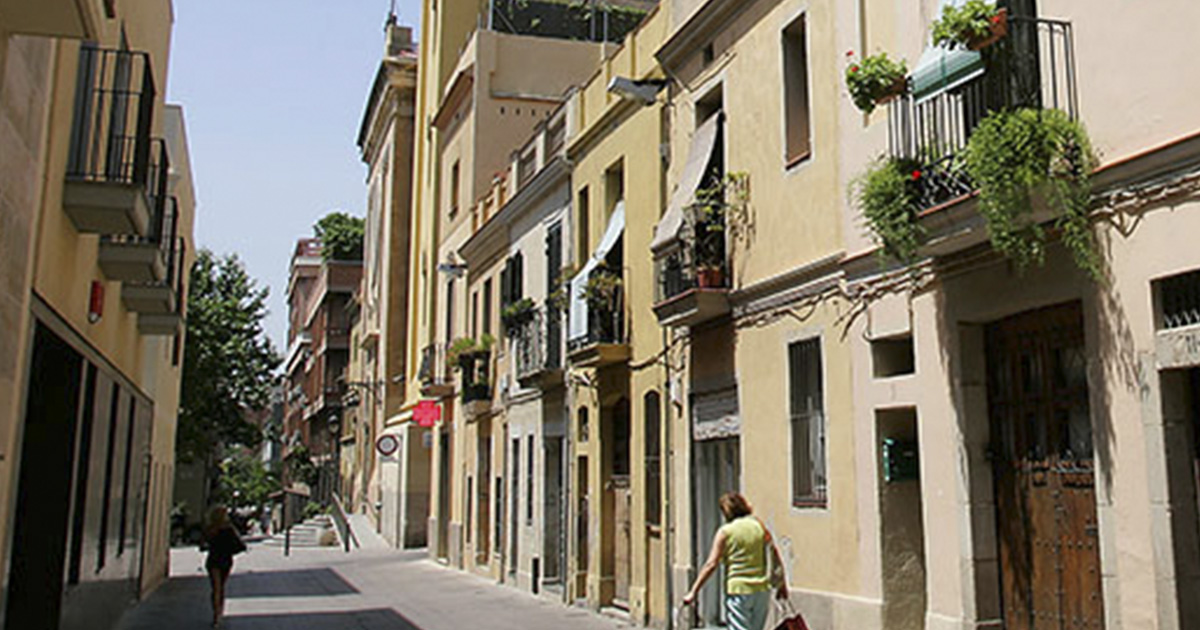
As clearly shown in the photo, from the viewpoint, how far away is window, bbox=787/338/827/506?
11570 mm

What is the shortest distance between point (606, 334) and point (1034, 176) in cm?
1006

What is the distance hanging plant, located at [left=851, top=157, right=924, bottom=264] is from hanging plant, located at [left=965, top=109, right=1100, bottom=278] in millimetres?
1155

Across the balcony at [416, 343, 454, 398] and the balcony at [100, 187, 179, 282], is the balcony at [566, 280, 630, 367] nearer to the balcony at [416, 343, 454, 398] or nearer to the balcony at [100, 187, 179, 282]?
the balcony at [100, 187, 179, 282]

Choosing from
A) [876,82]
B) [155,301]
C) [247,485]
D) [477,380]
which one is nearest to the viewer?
[876,82]

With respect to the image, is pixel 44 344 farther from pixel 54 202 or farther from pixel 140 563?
pixel 140 563

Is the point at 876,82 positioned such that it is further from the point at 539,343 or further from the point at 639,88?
the point at 539,343

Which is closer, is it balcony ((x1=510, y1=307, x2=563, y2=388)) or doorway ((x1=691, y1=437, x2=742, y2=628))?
doorway ((x1=691, y1=437, x2=742, y2=628))

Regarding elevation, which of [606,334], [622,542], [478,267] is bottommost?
[622,542]

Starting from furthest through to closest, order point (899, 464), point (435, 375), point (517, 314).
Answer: point (435, 375)
point (517, 314)
point (899, 464)

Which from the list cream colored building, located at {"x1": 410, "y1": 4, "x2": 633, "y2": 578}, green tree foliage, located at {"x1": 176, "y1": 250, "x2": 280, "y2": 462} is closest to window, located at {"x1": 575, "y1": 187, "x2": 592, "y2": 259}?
cream colored building, located at {"x1": 410, "y1": 4, "x2": 633, "y2": 578}

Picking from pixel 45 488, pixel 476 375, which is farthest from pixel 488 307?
pixel 45 488

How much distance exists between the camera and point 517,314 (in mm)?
21406

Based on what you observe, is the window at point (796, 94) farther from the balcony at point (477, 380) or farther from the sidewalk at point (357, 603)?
the balcony at point (477, 380)

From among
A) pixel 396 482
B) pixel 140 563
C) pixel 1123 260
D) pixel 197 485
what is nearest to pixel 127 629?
pixel 140 563
